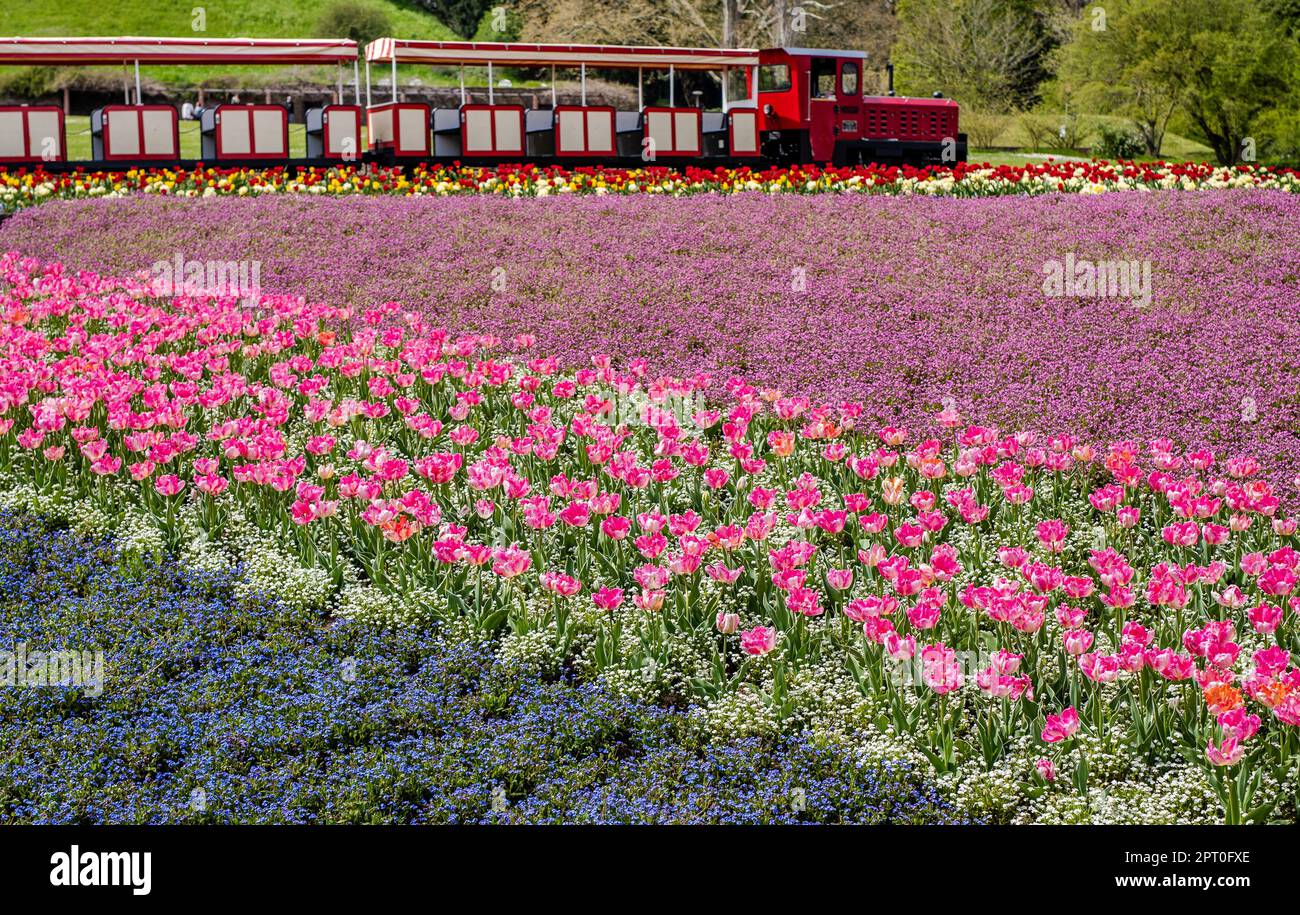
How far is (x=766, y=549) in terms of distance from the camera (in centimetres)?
574

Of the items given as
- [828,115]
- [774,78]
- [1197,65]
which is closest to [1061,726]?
[828,115]

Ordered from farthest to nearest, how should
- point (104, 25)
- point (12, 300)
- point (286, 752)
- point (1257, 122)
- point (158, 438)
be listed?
point (104, 25) < point (1257, 122) < point (12, 300) < point (158, 438) < point (286, 752)

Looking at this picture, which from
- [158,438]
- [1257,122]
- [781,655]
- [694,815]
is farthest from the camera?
[1257,122]

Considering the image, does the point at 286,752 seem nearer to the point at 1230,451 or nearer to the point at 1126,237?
the point at 1230,451

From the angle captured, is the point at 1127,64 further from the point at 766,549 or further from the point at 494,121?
the point at 766,549

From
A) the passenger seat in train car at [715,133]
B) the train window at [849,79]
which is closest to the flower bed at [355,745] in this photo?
the passenger seat in train car at [715,133]

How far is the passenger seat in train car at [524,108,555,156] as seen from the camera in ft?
77.9

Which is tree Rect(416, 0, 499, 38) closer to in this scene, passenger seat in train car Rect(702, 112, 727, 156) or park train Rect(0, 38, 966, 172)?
park train Rect(0, 38, 966, 172)

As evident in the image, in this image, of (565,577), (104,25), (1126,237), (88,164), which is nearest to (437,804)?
(565,577)

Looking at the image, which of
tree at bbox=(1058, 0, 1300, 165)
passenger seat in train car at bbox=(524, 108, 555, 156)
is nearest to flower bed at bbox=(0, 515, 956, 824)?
passenger seat in train car at bbox=(524, 108, 555, 156)

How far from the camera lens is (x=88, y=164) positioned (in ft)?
72.0

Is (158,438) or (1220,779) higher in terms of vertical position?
(158,438)

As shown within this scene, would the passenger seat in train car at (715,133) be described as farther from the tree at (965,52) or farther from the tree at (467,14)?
the tree at (467,14)

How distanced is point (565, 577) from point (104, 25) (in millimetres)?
66538
